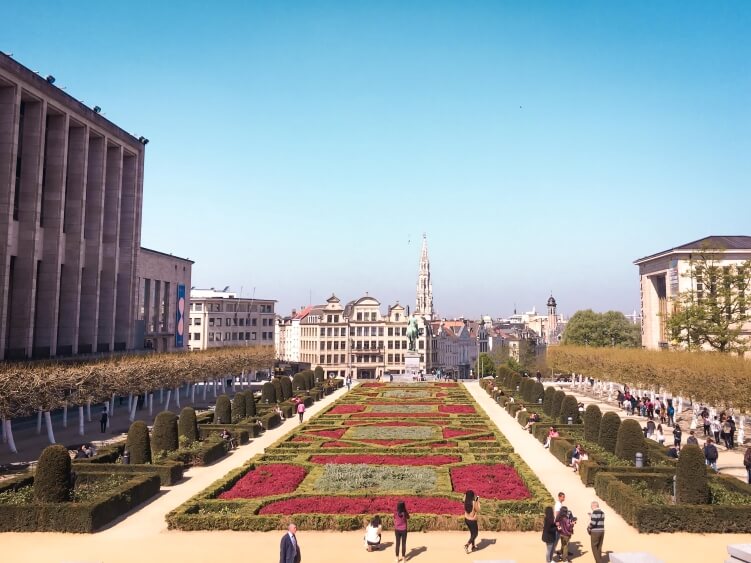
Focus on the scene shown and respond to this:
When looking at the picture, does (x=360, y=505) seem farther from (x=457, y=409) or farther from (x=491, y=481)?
(x=457, y=409)

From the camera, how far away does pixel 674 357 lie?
5384 centimetres

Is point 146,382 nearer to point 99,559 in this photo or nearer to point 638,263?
point 99,559

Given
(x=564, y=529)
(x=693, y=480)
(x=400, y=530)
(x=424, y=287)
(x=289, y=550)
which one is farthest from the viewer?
(x=424, y=287)

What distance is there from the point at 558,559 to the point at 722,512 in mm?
6670

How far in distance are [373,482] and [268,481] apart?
172 inches

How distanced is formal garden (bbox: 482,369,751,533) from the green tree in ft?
293

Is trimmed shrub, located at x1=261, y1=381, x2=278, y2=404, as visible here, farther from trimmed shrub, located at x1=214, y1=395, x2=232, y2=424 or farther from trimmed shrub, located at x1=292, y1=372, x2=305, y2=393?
trimmed shrub, located at x1=214, y1=395, x2=232, y2=424

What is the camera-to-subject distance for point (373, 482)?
2845 cm

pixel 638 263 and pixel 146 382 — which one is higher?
pixel 638 263

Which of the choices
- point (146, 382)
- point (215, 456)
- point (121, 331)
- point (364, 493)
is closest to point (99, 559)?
point (364, 493)

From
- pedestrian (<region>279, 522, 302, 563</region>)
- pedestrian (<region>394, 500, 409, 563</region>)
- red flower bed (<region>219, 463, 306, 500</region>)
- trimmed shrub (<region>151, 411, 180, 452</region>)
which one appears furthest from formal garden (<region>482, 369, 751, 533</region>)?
trimmed shrub (<region>151, 411, 180, 452</region>)

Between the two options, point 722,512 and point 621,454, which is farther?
point 621,454

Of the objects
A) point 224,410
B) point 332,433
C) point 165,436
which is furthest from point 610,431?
point 224,410

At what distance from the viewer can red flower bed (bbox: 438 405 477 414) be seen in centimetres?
5444
